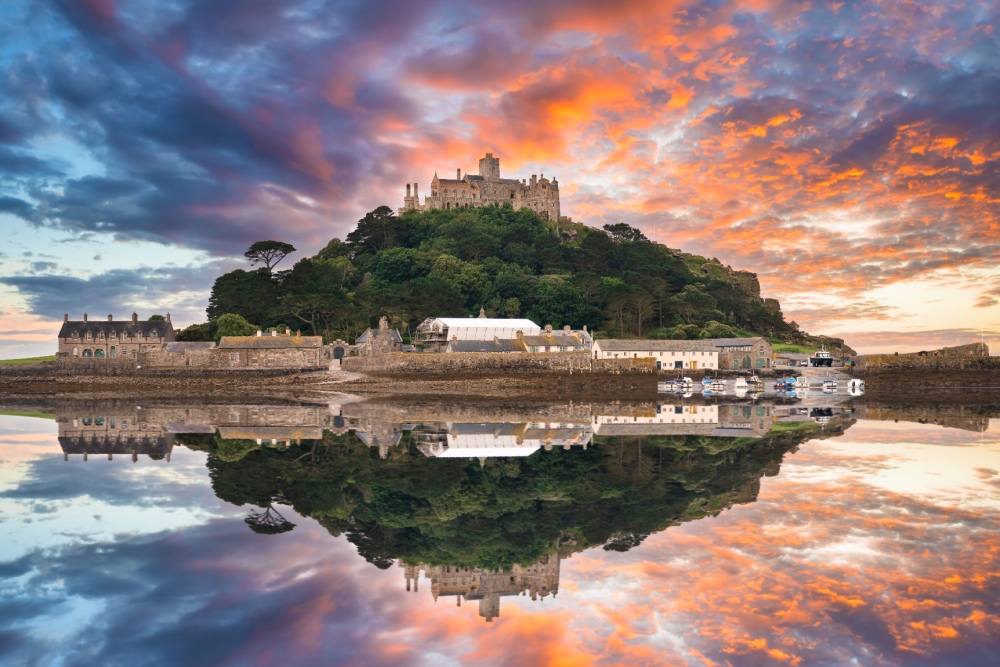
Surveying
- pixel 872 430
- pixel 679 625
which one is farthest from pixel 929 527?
pixel 872 430

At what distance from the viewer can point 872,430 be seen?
21.2 m

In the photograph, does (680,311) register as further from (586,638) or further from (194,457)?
(586,638)

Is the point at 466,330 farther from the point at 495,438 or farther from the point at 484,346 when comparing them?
the point at 495,438

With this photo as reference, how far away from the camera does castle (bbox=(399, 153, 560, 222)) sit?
9500cm

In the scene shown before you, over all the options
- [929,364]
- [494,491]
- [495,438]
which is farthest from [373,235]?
[494,491]

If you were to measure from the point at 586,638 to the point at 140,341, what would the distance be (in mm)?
53366

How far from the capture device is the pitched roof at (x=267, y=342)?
48062 millimetres

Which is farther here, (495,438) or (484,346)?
(484,346)

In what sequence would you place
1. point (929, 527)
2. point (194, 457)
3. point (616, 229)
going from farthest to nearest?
point (616, 229) < point (194, 457) < point (929, 527)

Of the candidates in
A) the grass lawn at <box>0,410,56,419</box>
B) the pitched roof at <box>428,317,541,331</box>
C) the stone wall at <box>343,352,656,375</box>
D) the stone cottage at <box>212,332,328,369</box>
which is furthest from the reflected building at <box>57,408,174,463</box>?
the pitched roof at <box>428,317,541,331</box>

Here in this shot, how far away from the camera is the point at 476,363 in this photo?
4516 cm

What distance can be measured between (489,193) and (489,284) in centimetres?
3514

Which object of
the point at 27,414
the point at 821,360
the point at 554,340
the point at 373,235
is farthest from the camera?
the point at 373,235

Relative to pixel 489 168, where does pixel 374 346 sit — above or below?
below
